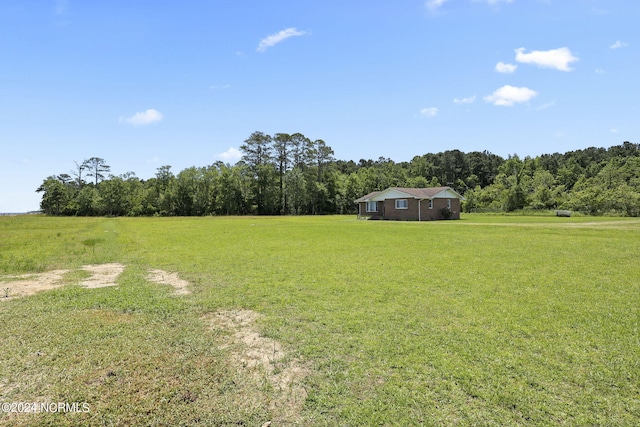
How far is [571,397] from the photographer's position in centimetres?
322

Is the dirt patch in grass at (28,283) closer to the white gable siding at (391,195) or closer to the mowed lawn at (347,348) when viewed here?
the mowed lawn at (347,348)

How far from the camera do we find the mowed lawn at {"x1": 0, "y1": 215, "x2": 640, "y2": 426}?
3.08 meters

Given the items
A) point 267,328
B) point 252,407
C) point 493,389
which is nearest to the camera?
point 252,407

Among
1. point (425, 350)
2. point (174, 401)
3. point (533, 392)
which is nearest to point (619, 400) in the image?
point (533, 392)

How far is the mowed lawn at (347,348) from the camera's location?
10.1 feet

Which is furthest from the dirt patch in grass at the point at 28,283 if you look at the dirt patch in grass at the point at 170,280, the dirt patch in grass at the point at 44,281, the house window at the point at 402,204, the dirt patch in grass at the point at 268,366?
the house window at the point at 402,204

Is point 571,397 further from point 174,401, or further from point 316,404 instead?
point 174,401

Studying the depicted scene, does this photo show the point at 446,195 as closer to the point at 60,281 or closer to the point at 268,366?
the point at 60,281

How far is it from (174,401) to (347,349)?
2.05 metres

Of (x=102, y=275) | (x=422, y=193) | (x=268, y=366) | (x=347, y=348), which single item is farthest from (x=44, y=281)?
(x=422, y=193)

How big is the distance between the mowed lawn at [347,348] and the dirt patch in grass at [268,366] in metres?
0.03

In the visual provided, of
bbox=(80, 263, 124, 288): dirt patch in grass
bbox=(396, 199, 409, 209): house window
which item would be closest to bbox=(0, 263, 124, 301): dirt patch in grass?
bbox=(80, 263, 124, 288): dirt patch in grass

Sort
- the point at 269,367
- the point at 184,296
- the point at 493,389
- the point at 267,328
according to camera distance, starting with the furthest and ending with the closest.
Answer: the point at 184,296
the point at 267,328
the point at 269,367
the point at 493,389

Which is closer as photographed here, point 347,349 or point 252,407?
point 252,407
